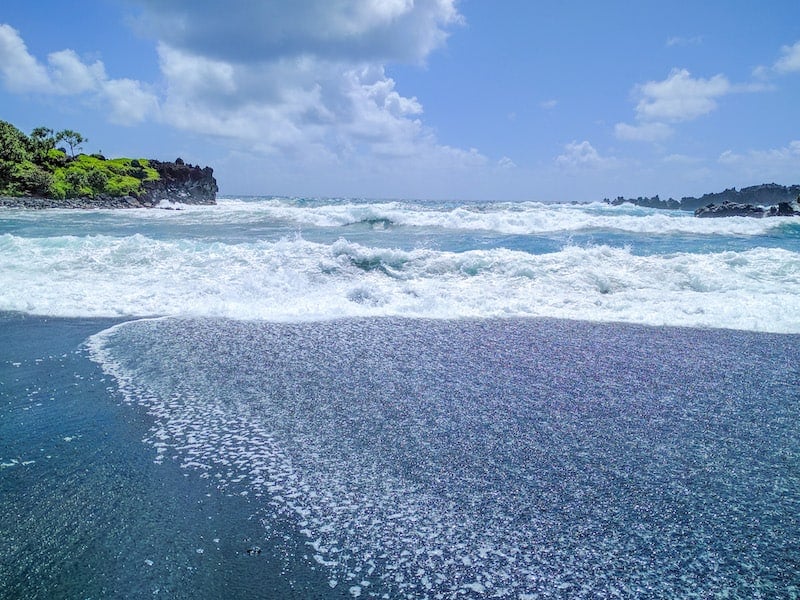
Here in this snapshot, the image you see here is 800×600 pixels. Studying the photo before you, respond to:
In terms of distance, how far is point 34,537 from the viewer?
2.39 meters

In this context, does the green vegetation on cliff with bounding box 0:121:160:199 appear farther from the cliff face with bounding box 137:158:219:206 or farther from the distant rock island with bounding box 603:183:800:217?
the distant rock island with bounding box 603:183:800:217

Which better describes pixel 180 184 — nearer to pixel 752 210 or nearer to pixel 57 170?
pixel 57 170

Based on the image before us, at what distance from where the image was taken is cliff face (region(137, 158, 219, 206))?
51.4m

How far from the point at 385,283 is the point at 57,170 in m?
48.8

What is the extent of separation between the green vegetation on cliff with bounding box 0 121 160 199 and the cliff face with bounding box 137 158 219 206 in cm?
101

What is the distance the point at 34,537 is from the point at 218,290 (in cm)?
646

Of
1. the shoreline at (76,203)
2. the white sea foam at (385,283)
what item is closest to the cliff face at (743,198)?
the white sea foam at (385,283)

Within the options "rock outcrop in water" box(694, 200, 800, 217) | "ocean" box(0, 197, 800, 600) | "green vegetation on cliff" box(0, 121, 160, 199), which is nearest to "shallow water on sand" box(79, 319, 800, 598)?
"ocean" box(0, 197, 800, 600)

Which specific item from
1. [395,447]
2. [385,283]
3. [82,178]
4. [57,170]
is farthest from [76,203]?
[395,447]

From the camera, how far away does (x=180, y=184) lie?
186 feet

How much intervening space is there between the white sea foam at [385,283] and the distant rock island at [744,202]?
29491 mm

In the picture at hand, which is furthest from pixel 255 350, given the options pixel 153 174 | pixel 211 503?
pixel 153 174

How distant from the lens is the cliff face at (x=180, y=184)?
51.4 metres

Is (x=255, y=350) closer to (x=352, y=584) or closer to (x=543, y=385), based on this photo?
(x=543, y=385)
